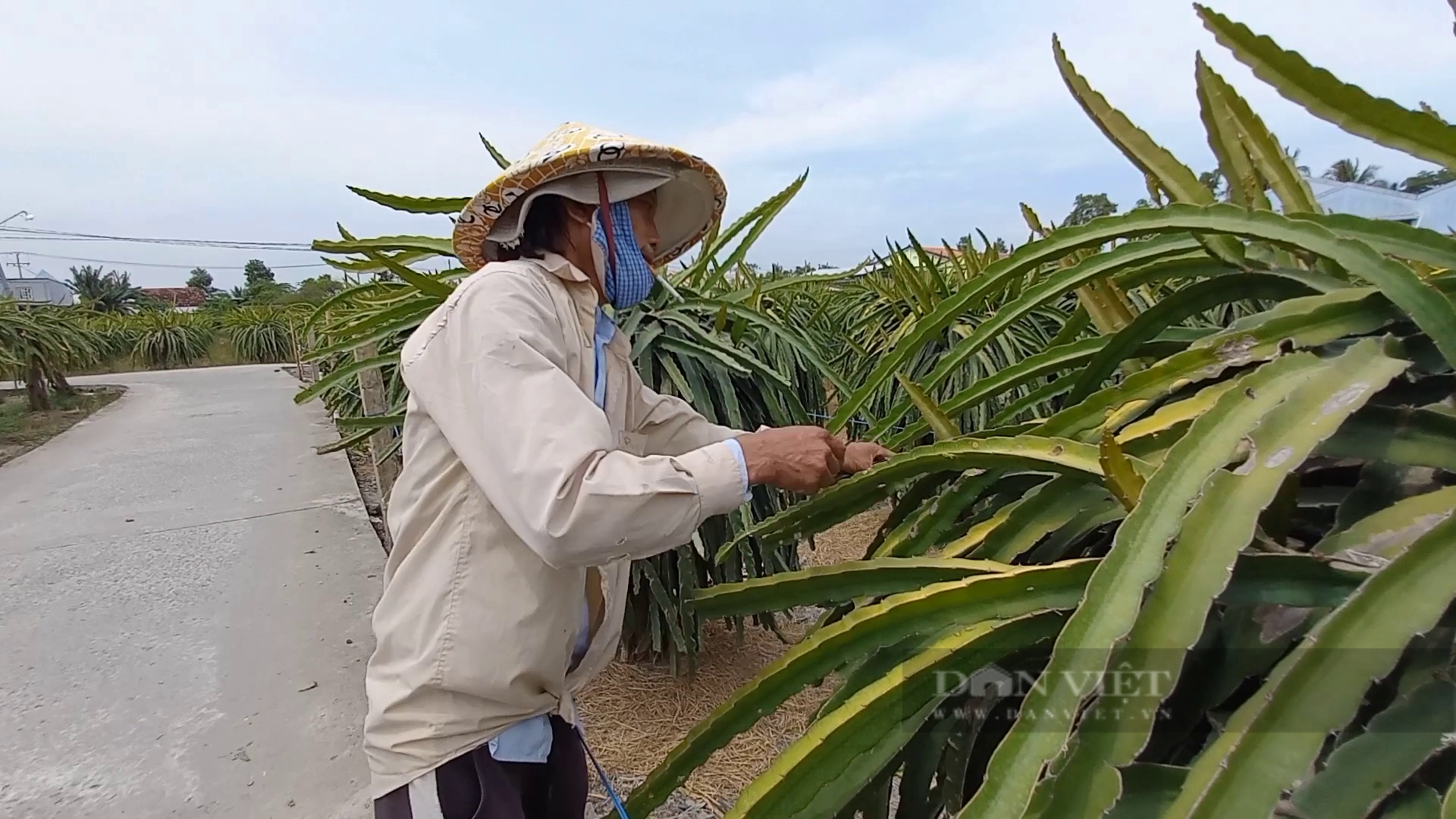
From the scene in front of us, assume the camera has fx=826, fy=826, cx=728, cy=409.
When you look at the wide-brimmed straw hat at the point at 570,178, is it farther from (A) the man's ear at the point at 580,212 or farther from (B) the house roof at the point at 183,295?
(B) the house roof at the point at 183,295

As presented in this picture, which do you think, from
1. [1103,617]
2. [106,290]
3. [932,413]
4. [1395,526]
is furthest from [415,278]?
[106,290]

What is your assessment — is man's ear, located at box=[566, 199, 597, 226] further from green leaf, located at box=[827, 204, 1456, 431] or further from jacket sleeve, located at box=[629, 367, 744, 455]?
green leaf, located at box=[827, 204, 1456, 431]

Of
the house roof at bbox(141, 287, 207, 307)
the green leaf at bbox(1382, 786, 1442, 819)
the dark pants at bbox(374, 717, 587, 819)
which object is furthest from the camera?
the house roof at bbox(141, 287, 207, 307)

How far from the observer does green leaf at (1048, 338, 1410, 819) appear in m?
0.52

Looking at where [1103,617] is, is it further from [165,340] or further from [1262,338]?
[165,340]

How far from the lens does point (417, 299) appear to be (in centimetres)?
213

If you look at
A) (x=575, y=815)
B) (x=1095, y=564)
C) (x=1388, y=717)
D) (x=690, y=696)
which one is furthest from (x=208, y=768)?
(x=1388, y=717)

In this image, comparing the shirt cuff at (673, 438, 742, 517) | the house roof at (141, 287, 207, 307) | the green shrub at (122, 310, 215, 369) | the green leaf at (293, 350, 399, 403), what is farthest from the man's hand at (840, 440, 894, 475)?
the house roof at (141, 287, 207, 307)

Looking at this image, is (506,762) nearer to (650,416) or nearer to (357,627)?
(650,416)

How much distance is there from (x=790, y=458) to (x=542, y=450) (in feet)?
1.02

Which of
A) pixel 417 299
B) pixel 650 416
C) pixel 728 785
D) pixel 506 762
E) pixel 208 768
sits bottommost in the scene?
pixel 728 785

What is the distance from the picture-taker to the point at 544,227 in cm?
119

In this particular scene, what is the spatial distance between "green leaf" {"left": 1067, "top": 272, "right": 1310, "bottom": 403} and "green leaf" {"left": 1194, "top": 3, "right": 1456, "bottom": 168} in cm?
15

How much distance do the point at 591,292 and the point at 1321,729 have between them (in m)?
0.90
